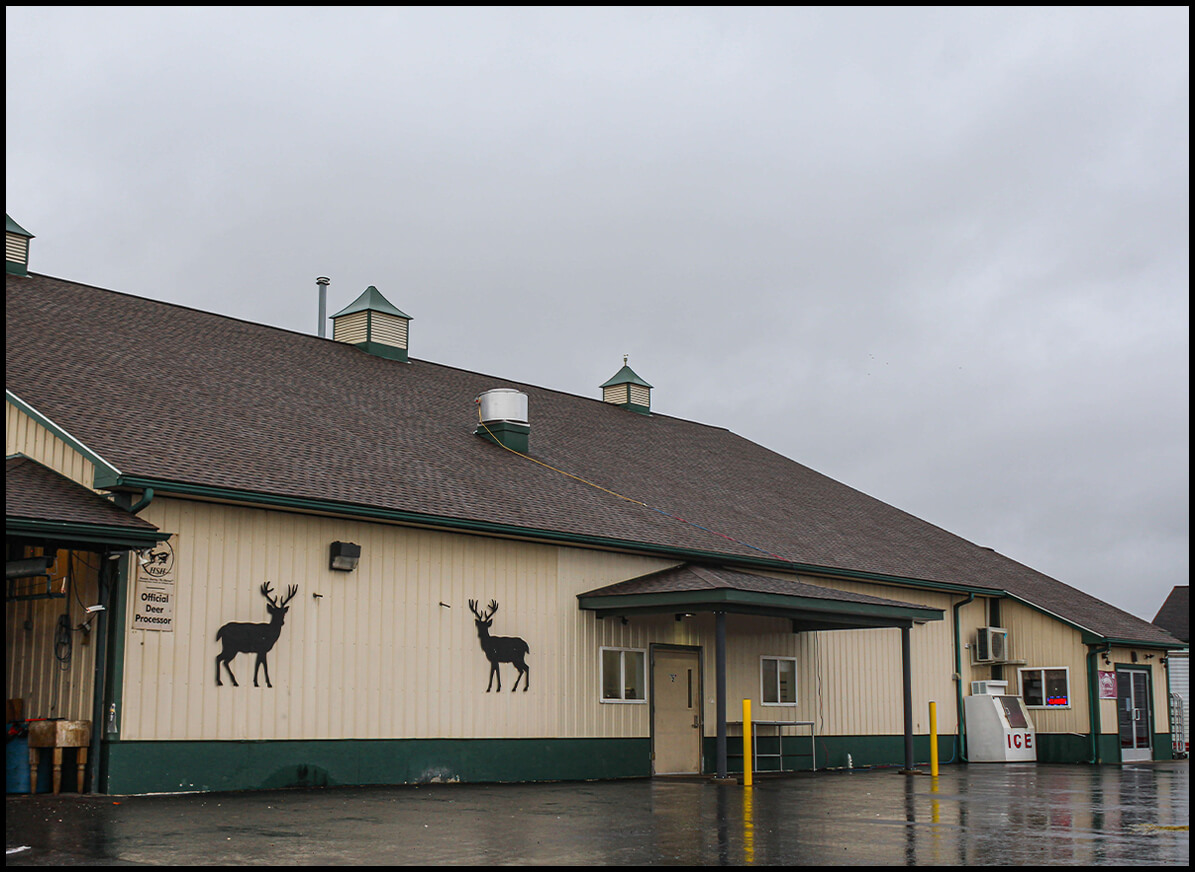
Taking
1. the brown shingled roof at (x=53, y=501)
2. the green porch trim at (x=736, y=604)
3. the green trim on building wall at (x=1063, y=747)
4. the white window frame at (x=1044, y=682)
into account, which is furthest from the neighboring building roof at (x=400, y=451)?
the green trim on building wall at (x=1063, y=747)

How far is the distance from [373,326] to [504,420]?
4081 millimetres

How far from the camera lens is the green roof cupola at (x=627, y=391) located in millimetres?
31547

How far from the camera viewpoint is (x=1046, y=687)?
27.9 m

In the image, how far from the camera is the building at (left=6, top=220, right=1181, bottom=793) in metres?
15.6

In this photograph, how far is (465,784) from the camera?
18.2 m

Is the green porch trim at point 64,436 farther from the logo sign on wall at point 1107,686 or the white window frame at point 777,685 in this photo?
the logo sign on wall at point 1107,686

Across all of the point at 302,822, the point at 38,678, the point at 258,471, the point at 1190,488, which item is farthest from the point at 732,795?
the point at 1190,488

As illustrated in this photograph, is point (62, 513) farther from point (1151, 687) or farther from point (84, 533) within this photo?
point (1151, 687)

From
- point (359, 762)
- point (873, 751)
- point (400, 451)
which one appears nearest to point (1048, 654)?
point (873, 751)

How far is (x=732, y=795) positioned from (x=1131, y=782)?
746cm

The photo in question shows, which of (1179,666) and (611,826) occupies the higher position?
(1179,666)

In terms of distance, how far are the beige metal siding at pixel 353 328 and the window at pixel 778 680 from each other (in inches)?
382

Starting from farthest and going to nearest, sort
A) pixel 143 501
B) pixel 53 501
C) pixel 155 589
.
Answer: pixel 155 589, pixel 143 501, pixel 53 501

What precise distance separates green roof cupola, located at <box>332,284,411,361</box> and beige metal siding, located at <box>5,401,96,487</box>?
9881 mm
